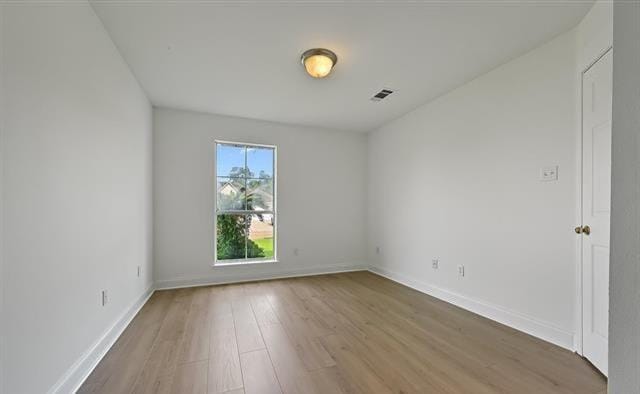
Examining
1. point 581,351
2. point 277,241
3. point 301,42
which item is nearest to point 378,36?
point 301,42

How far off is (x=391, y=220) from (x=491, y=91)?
2.19m

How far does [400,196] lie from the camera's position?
13.5 feet

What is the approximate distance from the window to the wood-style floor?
1.16 metres

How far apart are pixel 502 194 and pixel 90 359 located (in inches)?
141

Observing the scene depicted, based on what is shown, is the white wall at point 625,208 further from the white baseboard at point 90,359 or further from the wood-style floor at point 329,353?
the white baseboard at point 90,359

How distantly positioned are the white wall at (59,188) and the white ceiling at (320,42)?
45cm

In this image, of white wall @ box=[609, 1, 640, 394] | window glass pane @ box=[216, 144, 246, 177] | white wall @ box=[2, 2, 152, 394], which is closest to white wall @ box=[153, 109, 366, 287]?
window glass pane @ box=[216, 144, 246, 177]

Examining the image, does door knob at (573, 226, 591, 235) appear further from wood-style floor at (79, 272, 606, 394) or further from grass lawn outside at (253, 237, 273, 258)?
grass lawn outside at (253, 237, 273, 258)

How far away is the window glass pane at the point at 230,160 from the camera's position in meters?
4.14

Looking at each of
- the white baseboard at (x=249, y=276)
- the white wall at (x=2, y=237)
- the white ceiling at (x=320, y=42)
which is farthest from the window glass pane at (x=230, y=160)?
the white wall at (x=2, y=237)

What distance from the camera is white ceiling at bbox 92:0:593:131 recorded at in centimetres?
192

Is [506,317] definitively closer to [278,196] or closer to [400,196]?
[400,196]

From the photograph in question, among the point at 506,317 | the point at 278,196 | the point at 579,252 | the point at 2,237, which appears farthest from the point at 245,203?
the point at 579,252

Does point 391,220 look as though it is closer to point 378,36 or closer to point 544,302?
point 544,302
